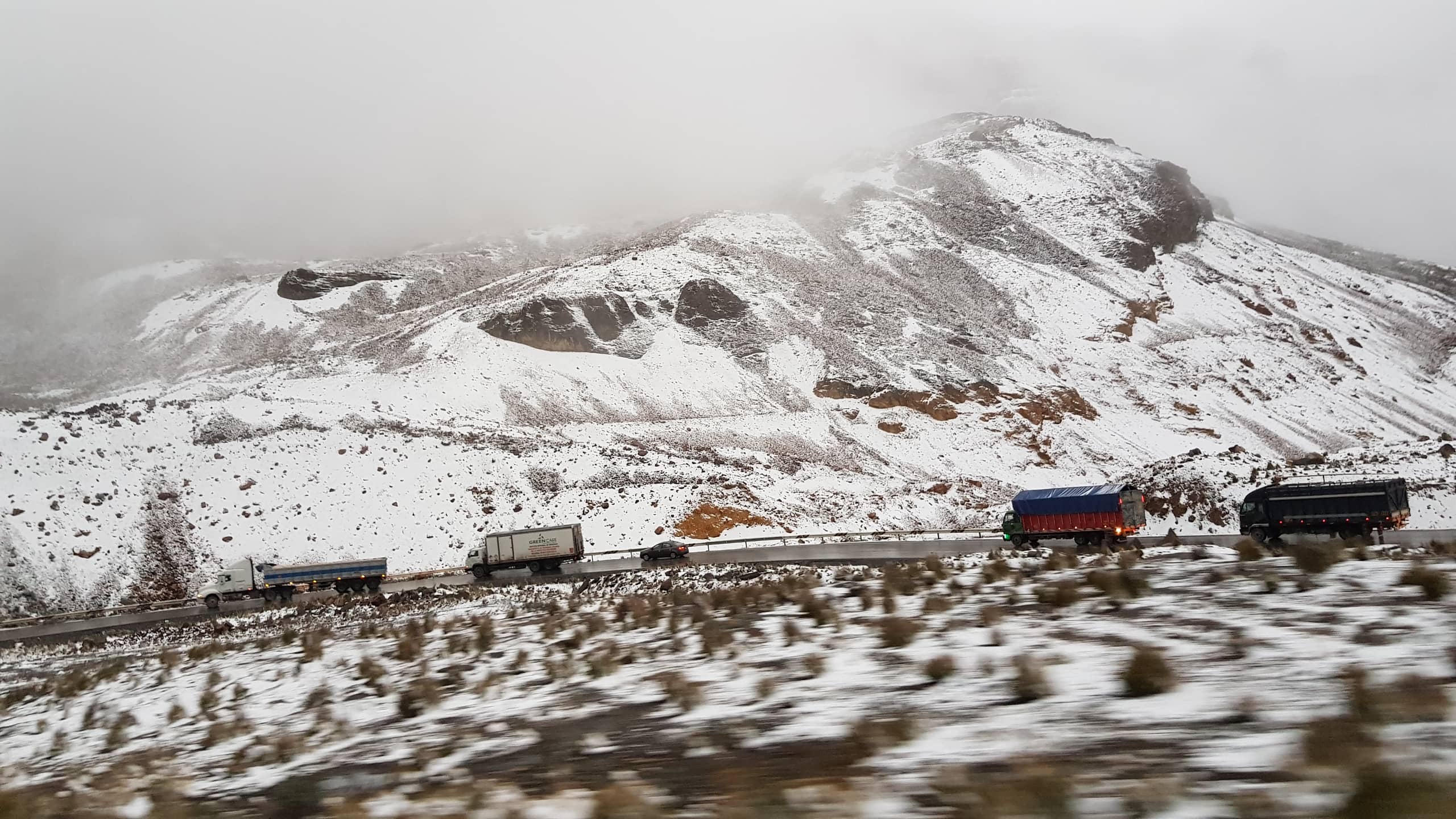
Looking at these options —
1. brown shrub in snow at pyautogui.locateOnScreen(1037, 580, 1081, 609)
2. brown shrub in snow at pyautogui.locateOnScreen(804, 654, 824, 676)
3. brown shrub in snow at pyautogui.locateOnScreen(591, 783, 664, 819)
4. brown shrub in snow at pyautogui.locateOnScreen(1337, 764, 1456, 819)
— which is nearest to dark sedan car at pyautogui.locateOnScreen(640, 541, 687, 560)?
brown shrub in snow at pyautogui.locateOnScreen(1037, 580, 1081, 609)

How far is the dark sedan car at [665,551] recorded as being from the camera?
36.4 meters

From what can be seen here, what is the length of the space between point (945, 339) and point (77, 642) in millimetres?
70320

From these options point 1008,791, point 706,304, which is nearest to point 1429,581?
point 1008,791

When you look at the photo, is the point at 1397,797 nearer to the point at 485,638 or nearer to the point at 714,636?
the point at 714,636

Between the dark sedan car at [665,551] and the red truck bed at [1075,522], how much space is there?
15.0m

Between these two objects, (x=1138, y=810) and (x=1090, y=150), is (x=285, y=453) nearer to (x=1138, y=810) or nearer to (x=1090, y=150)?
(x=1138, y=810)

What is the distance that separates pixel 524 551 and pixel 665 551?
6906 millimetres

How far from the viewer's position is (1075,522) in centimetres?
3278

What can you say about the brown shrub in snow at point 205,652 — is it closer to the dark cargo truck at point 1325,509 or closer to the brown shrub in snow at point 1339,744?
the brown shrub in snow at point 1339,744

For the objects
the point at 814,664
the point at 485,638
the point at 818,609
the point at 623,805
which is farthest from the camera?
the point at 485,638

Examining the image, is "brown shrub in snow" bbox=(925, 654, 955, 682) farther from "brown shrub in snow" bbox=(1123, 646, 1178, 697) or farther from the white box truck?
the white box truck

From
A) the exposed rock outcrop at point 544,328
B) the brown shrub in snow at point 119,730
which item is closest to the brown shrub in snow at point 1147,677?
the brown shrub in snow at point 119,730

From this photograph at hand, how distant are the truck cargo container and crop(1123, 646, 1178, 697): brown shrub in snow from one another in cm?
2787

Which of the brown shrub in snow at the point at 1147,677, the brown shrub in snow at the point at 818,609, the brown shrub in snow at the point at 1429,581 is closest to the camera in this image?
the brown shrub in snow at the point at 1147,677
